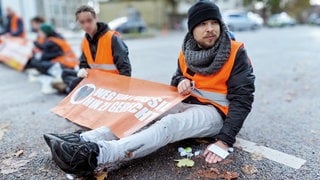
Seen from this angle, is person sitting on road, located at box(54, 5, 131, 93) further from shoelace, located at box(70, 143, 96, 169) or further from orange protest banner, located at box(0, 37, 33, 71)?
orange protest banner, located at box(0, 37, 33, 71)

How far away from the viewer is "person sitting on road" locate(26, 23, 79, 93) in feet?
21.7

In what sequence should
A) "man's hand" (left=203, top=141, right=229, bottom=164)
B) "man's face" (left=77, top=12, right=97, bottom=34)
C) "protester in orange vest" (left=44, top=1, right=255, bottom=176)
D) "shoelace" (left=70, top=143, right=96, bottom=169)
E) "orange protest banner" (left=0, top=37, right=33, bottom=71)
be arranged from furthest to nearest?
"orange protest banner" (left=0, top=37, right=33, bottom=71)
"man's face" (left=77, top=12, right=97, bottom=34)
"man's hand" (left=203, top=141, right=229, bottom=164)
"protester in orange vest" (left=44, top=1, right=255, bottom=176)
"shoelace" (left=70, top=143, right=96, bottom=169)

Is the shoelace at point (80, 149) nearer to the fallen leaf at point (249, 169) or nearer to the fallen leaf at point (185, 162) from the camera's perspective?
the fallen leaf at point (185, 162)

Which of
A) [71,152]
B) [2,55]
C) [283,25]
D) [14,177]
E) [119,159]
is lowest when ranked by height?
[283,25]

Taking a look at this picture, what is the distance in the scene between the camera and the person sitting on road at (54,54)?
21.7ft

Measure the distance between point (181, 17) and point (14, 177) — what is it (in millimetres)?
32155

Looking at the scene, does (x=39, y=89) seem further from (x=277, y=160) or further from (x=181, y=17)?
(x=181, y=17)

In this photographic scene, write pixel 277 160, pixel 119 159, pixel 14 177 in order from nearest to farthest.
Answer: pixel 119 159 → pixel 14 177 → pixel 277 160

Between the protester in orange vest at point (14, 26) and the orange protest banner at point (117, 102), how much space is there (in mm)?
7060

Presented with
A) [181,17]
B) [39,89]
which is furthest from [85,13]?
[181,17]

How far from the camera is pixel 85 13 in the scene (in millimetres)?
3844

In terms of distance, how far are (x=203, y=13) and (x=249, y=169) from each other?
129 centimetres

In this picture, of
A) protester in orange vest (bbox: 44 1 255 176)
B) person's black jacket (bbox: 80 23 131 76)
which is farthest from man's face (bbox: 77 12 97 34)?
protester in orange vest (bbox: 44 1 255 176)

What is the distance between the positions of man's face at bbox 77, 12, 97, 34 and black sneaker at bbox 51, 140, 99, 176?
1873mm
